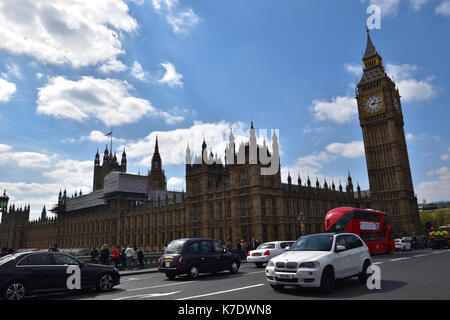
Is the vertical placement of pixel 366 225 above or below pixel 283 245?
above

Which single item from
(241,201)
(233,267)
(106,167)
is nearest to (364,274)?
(233,267)

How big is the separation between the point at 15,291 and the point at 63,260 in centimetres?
170

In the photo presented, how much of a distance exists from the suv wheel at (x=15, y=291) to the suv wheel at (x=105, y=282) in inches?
99.2

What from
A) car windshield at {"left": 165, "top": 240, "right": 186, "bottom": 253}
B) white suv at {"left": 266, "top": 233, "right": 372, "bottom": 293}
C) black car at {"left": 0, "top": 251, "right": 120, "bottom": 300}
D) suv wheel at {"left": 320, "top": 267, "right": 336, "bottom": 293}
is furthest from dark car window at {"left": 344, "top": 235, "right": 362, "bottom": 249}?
black car at {"left": 0, "top": 251, "right": 120, "bottom": 300}

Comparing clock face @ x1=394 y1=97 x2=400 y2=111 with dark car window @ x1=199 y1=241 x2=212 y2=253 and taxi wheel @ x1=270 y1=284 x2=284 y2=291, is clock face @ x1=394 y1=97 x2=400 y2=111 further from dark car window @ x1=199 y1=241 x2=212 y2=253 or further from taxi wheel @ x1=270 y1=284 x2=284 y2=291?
taxi wheel @ x1=270 y1=284 x2=284 y2=291

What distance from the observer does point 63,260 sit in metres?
11.4

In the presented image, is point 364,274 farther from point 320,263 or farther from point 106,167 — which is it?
point 106,167

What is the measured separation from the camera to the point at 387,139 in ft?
243

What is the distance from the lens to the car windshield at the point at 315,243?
34.1 feet

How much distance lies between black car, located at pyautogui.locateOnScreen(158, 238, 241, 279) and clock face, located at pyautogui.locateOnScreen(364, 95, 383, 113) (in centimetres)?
7109

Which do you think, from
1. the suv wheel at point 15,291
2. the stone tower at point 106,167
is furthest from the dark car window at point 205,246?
the stone tower at point 106,167
